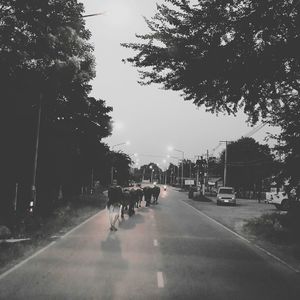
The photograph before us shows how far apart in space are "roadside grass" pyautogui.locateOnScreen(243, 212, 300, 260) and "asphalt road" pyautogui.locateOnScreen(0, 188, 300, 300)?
56.8 inches

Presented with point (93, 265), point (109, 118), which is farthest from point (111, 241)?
point (109, 118)

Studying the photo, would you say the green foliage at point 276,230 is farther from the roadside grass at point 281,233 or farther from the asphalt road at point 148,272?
the asphalt road at point 148,272

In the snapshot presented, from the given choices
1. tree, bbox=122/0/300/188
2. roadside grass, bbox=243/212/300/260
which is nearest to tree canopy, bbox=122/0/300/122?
tree, bbox=122/0/300/188

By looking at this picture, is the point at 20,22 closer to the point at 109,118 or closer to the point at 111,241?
the point at 111,241

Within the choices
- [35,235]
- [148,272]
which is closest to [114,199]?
[35,235]

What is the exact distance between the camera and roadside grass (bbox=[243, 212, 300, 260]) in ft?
58.2

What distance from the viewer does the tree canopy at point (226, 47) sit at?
30.7 feet

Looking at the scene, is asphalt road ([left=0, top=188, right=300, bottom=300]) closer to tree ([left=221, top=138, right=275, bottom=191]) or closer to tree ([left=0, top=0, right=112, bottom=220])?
tree ([left=0, top=0, right=112, bottom=220])

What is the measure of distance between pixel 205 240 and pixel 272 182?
184 inches

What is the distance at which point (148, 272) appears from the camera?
36.9 feet

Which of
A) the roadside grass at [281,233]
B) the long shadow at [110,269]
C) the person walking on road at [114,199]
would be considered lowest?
the long shadow at [110,269]

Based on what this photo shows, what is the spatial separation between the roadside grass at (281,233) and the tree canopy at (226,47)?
703cm

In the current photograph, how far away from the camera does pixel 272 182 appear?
14789 millimetres

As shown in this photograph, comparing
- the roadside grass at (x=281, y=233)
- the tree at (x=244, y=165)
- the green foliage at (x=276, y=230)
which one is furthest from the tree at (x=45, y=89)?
the tree at (x=244, y=165)
